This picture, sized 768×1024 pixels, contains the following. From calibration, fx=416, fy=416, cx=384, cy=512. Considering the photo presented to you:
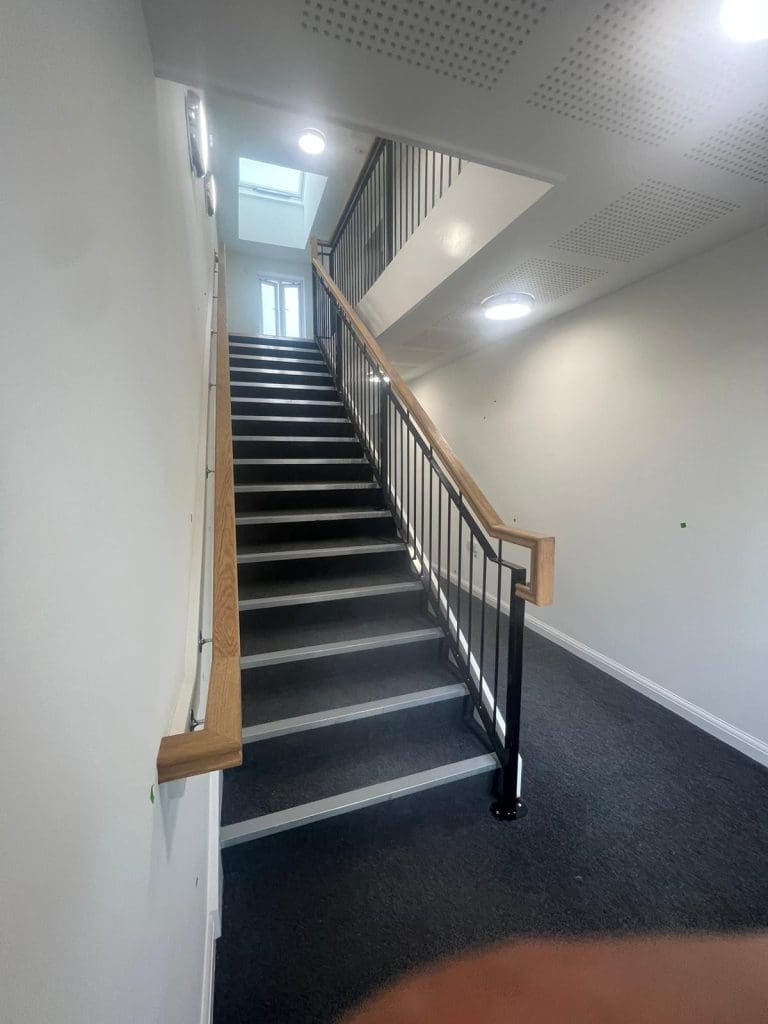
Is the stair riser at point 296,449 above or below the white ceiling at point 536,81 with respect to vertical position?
below

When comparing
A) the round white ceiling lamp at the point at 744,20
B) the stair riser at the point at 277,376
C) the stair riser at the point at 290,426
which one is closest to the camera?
the round white ceiling lamp at the point at 744,20

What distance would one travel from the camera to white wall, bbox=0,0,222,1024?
1.12 ft

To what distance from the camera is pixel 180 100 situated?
5.58 feet

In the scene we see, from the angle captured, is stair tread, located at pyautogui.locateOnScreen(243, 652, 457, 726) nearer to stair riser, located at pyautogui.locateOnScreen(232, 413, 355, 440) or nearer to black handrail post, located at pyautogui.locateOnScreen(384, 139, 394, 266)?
stair riser, located at pyautogui.locateOnScreen(232, 413, 355, 440)

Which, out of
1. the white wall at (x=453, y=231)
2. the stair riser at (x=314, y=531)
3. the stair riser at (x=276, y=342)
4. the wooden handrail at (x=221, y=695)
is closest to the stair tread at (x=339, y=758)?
the wooden handrail at (x=221, y=695)

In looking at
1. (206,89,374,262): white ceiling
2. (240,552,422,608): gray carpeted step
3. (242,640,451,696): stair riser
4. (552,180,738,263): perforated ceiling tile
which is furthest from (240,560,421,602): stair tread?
(206,89,374,262): white ceiling

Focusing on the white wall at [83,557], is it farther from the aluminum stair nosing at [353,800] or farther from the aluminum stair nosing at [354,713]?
the aluminum stair nosing at [354,713]

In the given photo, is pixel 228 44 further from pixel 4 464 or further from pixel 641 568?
pixel 641 568

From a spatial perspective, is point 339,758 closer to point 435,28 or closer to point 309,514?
point 309,514

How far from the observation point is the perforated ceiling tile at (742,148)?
1284 millimetres

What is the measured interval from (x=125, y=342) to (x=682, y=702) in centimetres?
293

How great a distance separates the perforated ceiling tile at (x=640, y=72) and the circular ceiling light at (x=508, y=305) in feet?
4.19

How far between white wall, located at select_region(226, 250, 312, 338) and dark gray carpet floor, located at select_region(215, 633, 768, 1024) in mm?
6187

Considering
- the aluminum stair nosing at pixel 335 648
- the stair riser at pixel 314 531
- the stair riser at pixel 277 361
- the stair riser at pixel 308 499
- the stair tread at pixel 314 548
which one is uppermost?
the stair riser at pixel 277 361
